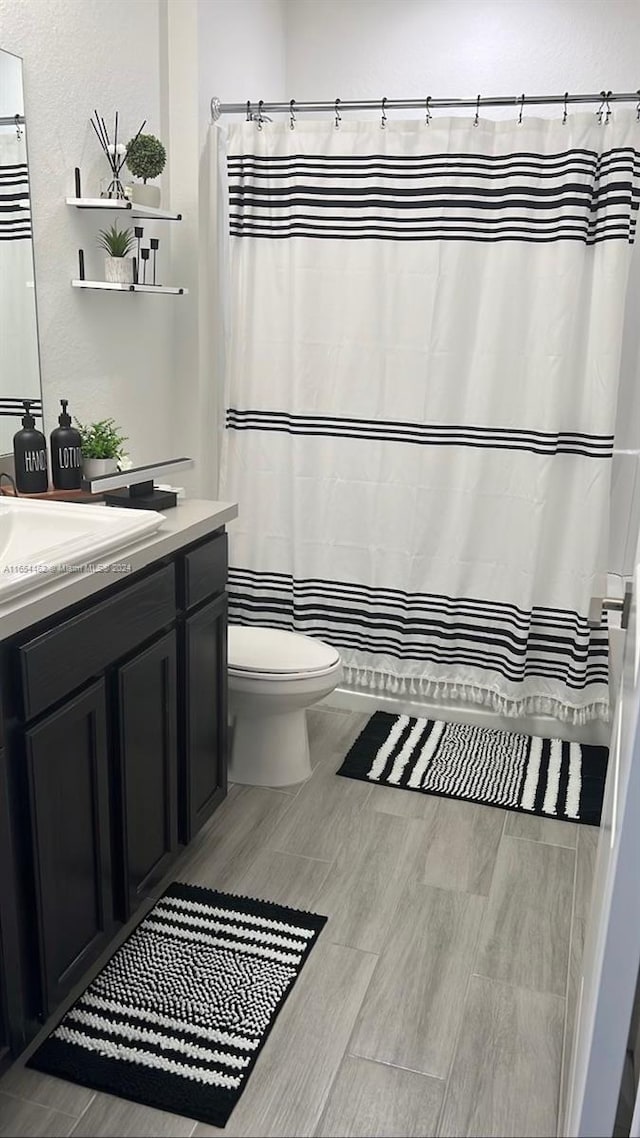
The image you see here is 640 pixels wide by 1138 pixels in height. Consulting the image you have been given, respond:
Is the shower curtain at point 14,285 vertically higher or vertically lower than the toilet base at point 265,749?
higher

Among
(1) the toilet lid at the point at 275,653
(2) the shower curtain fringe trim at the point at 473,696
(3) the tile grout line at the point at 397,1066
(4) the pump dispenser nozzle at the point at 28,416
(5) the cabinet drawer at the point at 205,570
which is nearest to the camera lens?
(3) the tile grout line at the point at 397,1066

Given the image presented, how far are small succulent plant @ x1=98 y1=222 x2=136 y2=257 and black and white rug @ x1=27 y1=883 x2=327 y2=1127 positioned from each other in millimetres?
1768

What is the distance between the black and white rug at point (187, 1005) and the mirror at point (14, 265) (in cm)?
125

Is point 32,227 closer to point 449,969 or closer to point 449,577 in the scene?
point 449,577

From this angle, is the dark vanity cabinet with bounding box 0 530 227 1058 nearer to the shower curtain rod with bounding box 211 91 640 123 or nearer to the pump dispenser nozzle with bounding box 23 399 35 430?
the pump dispenser nozzle with bounding box 23 399 35 430

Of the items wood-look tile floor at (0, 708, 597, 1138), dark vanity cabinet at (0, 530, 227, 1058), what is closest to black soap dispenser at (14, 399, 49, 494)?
dark vanity cabinet at (0, 530, 227, 1058)

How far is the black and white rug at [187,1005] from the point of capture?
5.74 ft

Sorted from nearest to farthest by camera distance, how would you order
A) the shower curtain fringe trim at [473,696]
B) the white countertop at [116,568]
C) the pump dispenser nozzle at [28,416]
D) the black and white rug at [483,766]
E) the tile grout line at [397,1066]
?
the white countertop at [116,568] → the tile grout line at [397,1066] → the pump dispenser nozzle at [28,416] → the black and white rug at [483,766] → the shower curtain fringe trim at [473,696]

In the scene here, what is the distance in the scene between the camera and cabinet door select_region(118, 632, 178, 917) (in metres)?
1.94

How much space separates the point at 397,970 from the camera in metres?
2.07

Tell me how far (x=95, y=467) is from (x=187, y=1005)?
1.35 metres

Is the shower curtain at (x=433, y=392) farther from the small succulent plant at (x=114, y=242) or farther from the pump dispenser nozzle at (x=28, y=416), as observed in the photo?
the pump dispenser nozzle at (x=28, y=416)

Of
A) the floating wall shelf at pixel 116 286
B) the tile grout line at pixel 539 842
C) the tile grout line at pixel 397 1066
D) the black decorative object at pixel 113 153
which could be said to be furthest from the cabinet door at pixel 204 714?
the black decorative object at pixel 113 153

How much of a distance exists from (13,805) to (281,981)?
775 millimetres
